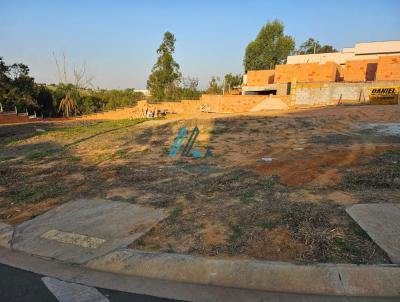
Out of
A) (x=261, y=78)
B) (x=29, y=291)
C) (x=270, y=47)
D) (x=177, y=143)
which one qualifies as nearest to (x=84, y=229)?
(x=29, y=291)

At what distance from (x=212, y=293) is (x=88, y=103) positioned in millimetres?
44538

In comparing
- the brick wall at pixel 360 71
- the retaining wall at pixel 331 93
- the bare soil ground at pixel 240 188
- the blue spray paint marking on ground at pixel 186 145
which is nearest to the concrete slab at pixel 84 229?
the bare soil ground at pixel 240 188

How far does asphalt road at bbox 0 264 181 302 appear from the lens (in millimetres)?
2551

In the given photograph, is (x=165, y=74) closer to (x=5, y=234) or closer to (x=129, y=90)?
(x=129, y=90)

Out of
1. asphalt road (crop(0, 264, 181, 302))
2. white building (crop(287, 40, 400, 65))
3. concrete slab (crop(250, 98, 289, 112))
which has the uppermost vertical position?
white building (crop(287, 40, 400, 65))

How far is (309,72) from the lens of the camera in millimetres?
27625

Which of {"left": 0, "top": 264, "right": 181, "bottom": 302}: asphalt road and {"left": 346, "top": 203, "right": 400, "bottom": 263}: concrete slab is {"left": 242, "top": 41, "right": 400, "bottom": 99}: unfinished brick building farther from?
{"left": 0, "top": 264, "right": 181, "bottom": 302}: asphalt road

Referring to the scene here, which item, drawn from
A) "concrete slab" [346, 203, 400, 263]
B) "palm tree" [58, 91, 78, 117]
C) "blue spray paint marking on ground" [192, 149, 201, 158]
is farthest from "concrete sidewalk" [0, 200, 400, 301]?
"palm tree" [58, 91, 78, 117]

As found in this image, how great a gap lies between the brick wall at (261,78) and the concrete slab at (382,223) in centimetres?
3104

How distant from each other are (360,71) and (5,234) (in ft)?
98.7

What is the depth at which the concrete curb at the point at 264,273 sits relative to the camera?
2.51 m

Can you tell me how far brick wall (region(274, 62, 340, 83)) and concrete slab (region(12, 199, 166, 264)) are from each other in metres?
26.5

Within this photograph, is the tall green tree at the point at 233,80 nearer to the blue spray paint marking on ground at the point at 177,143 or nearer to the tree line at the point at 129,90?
the tree line at the point at 129,90

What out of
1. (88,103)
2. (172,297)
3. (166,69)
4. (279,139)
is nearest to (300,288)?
(172,297)
